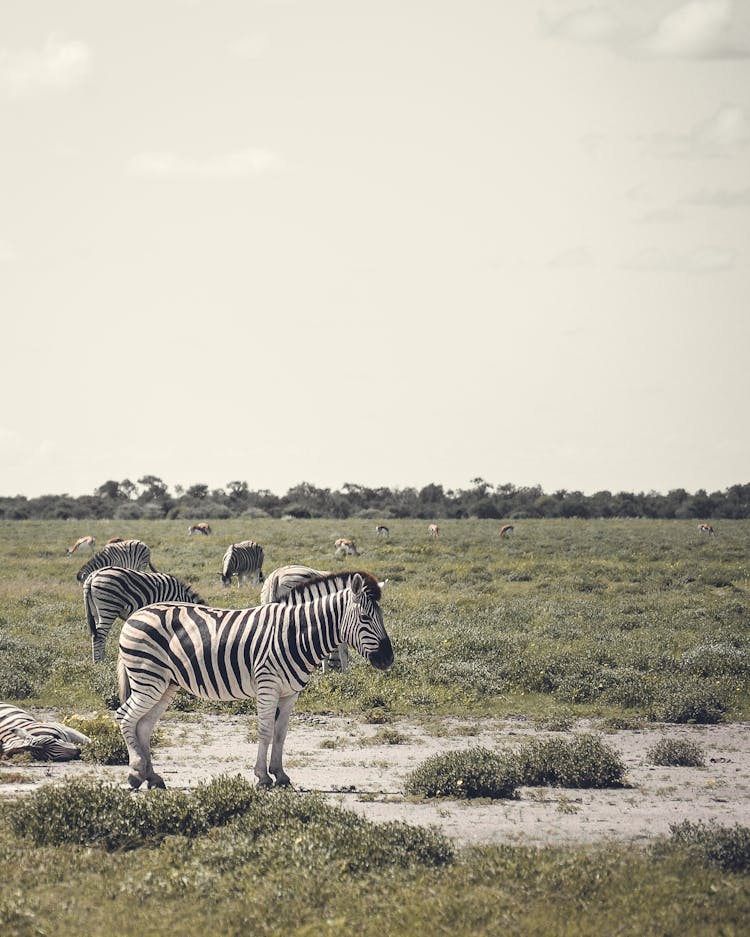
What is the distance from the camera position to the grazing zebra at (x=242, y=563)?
31.1m

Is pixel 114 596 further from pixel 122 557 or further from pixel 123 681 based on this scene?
pixel 123 681

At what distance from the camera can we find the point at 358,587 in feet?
39.8

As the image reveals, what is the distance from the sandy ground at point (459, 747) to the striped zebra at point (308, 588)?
4.32ft

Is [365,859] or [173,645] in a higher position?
[173,645]

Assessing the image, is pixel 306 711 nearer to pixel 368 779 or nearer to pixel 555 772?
pixel 368 779

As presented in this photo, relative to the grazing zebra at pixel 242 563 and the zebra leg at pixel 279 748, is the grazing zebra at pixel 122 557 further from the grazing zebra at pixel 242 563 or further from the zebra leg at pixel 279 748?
the zebra leg at pixel 279 748

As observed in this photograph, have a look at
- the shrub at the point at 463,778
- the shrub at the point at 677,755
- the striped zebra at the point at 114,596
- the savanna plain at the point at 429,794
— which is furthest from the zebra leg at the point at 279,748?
the striped zebra at the point at 114,596

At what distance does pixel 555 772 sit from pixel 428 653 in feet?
25.3

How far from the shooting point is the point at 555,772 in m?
12.4

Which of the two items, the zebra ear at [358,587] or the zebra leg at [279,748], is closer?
the zebra leg at [279,748]

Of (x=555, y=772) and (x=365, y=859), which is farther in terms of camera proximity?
(x=555, y=772)

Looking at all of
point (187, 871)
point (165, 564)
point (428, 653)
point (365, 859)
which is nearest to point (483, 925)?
point (365, 859)

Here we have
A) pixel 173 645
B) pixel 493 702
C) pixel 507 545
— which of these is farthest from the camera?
pixel 507 545

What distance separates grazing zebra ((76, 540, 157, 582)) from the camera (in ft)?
91.8
